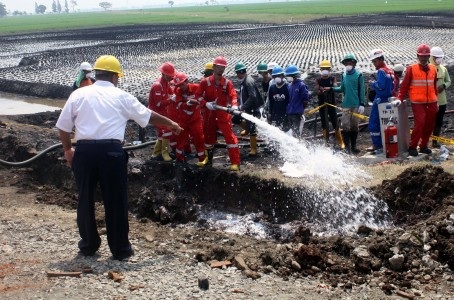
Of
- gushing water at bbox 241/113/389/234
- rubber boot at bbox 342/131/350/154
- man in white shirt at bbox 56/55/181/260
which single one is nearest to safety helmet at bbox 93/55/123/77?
man in white shirt at bbox 56/55/181/260

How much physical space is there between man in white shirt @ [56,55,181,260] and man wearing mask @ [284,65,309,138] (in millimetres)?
4637

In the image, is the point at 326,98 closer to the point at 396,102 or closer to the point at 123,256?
the point at 396,102

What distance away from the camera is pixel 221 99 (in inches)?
409

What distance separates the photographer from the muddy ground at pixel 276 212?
641 centimetres

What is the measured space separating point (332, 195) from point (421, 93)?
255 cm

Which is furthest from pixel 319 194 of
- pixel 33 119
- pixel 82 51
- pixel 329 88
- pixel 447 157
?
pixel 82 51

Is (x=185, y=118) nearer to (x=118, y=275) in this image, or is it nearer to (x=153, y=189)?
(x=153, y=189)

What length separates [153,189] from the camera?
33.8 feet

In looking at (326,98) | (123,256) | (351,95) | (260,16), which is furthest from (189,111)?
(260,16)

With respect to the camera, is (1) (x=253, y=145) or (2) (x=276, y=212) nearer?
(2) (x=276, y=212)

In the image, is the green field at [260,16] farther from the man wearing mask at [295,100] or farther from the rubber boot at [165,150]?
the rubber boot at [165,150]

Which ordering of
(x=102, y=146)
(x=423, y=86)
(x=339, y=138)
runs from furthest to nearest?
(x=339, y=138) < (x=423, y=86) < (x=102, y=146)

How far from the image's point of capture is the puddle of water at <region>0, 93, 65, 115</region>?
69.0 feet

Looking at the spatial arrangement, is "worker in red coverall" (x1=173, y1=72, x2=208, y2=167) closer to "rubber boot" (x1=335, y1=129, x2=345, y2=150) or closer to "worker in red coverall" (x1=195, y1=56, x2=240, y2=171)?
"worker in red coverall" (x1=195, y1=56, x2=240, y2=171)
